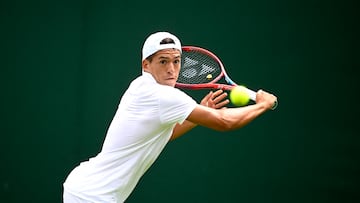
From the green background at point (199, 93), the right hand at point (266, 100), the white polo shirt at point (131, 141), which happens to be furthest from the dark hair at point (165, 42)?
the green background at point (199, 93)

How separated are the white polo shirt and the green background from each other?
189cm

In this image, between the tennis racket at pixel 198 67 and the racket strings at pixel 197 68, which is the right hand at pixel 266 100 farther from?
the racket strings at pixel 197 68

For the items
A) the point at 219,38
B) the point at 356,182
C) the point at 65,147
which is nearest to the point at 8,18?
the point at 65,147

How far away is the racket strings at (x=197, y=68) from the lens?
5172mm

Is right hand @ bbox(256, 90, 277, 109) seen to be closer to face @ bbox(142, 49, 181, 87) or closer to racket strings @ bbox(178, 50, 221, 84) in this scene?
face @ bbox(142, 49, 181, 87)

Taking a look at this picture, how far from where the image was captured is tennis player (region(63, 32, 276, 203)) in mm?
4320

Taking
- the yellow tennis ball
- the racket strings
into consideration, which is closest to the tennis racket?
the racket strings

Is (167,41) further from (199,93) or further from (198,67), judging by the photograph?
(199,93)

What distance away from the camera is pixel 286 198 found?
6.26m

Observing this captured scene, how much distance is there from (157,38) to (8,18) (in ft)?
7.32

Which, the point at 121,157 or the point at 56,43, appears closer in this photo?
the point at 121,157

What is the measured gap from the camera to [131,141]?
438 cm

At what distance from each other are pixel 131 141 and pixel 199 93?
6.59 feet

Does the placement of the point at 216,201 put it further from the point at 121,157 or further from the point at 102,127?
the point at 121,157
